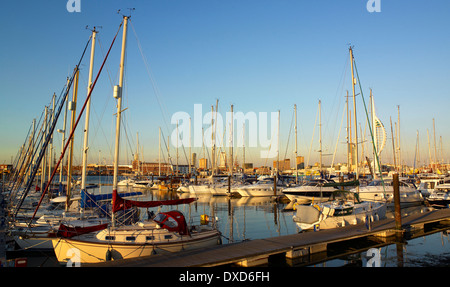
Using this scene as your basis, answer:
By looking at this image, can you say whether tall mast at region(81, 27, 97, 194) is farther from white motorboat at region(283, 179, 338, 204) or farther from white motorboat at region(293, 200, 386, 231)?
white motorboat at region(283, 179, 338, 204)

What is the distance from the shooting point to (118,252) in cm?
1541

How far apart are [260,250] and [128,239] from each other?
6733 millimetres

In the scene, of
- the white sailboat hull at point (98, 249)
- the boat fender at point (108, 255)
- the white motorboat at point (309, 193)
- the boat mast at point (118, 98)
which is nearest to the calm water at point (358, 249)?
the white sailboat hull at point (98, 249)

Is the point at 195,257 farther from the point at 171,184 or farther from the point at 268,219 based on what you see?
the point at 171,184

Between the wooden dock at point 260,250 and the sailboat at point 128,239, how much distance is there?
1.03 metres

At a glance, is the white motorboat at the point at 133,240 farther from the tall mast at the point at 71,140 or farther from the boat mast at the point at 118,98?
the tall mast at the point at 71,140

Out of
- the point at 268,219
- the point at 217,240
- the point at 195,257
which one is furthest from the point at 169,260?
the point at 268,219

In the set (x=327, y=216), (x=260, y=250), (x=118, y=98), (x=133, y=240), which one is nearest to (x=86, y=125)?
(x=118, y=98)

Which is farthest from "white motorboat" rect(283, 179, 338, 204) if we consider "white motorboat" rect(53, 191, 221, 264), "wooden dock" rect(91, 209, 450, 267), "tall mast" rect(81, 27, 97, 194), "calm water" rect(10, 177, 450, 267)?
"tall mast" rect(81, 27, 97, 194)

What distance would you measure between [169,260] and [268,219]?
20.2m

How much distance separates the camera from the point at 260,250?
53.1ft

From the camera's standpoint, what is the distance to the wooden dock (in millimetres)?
14014

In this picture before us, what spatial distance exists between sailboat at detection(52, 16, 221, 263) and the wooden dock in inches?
40.4

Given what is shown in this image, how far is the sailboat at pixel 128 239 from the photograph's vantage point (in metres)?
15.4
